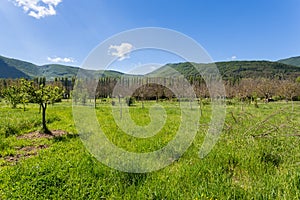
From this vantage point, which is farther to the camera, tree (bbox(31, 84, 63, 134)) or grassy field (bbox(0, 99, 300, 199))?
tree (bbox(31, 84, 63, 134))

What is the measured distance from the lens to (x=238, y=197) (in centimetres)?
382

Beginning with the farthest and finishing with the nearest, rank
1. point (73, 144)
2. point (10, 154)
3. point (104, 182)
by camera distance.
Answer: point (73, 144), point (10, 154), point (104, 182)

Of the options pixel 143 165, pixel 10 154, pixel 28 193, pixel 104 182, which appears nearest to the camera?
pixel 28 193

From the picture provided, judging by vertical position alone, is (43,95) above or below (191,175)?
above

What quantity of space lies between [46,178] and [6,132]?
8.08 m

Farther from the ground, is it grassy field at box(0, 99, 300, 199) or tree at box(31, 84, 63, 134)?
tree at box(31, 84, 63, 134)

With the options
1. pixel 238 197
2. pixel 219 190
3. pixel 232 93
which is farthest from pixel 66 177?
pixel 232 93

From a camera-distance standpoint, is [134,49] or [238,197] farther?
[134,49]

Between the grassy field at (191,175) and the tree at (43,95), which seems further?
the tree at (43,95)

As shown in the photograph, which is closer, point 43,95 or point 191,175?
point 191,175

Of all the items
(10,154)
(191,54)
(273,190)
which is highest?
(191,54)

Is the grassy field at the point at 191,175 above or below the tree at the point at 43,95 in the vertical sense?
below

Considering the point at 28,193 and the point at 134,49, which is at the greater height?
the point at 134,49

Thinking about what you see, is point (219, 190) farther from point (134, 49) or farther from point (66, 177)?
point (134, 49)
